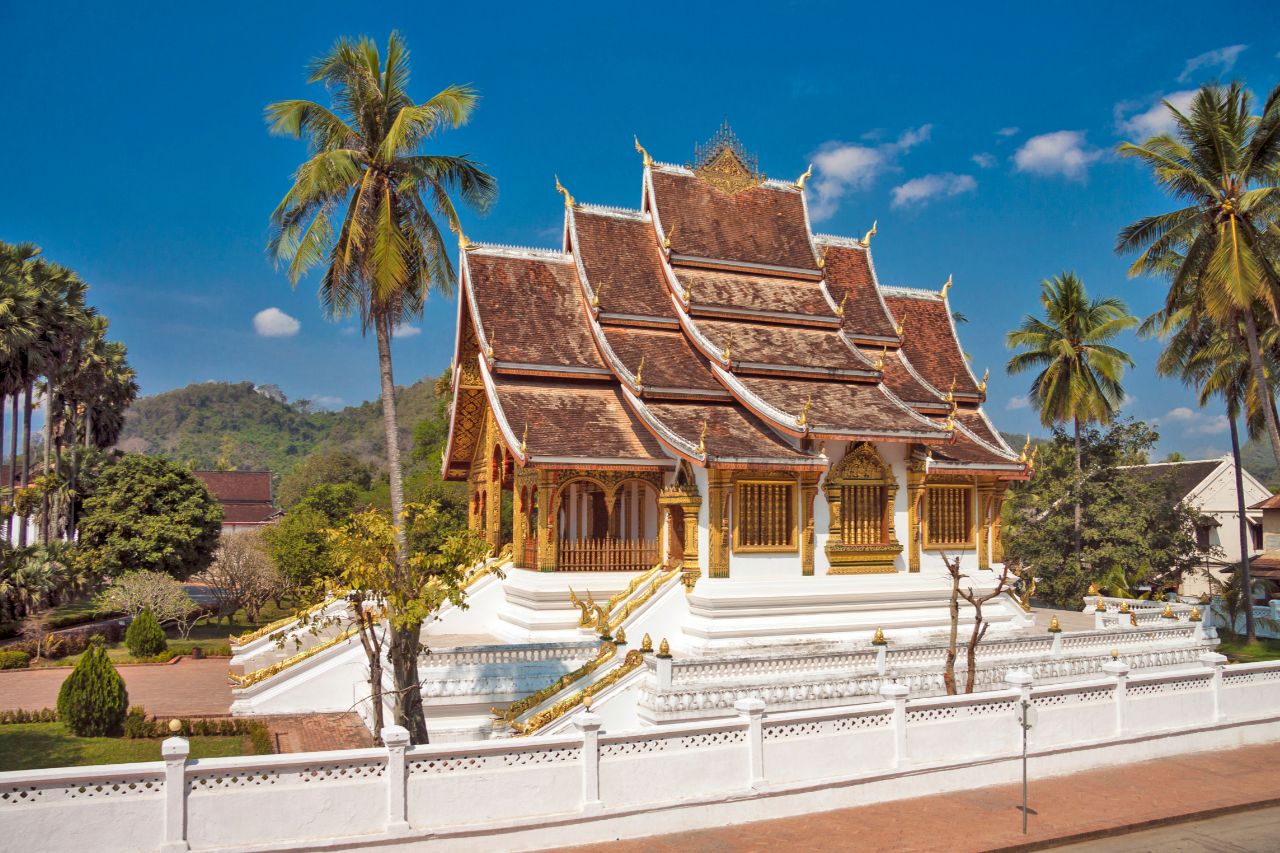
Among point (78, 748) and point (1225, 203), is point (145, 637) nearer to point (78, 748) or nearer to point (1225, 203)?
point (78, 748)

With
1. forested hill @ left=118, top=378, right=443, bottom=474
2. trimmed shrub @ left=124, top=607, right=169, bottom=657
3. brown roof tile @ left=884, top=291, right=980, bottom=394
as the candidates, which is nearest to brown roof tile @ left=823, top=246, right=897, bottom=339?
brown roof tile @ left=884, top=291, right=980, bottom=394

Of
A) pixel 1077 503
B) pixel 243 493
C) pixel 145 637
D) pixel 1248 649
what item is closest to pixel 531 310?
pixel 145 637

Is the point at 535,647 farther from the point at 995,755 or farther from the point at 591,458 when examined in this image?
the point at 995,755

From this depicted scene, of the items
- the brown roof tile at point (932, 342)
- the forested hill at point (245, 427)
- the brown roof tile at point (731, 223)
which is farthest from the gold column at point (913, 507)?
the forested hill at point (245, 427)

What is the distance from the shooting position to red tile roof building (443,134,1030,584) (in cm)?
1803

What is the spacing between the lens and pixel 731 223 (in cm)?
2227

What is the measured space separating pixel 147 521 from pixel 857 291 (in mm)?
22078

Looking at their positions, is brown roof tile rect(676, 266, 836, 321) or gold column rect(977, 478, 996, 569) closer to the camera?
brown roof tile rect(676, 266, 836, 321)

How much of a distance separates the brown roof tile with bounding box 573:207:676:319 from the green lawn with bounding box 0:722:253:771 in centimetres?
1067

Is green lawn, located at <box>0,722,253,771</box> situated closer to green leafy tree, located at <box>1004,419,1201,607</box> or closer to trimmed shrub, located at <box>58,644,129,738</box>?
trimmed shrub, located at <box>58,644,129,738</box>

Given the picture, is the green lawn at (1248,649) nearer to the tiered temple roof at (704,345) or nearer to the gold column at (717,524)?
the tiered temple roof at (704,345)

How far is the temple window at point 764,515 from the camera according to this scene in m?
17.9

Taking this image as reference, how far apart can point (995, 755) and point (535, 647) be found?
22.1 ft

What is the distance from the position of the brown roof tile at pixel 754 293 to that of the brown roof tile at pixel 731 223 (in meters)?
0.37
